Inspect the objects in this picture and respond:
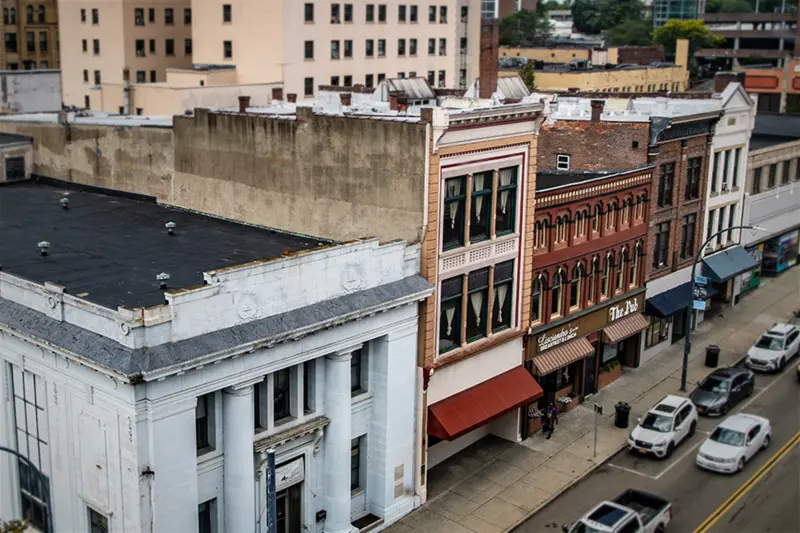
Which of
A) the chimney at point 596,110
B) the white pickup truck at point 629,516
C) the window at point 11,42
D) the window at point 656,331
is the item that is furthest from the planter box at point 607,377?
the window at point 11,42

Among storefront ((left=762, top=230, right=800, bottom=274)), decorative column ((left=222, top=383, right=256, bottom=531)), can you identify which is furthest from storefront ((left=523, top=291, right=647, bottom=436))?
storefront ((left=762, top=230, right=800, bottom=274))

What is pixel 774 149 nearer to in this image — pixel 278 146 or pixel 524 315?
pixel 524 315

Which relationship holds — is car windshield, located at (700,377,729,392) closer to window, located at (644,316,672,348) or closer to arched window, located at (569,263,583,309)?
window, located at (644,316,672,348)

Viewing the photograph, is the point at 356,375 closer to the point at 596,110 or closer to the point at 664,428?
the point at 664,428

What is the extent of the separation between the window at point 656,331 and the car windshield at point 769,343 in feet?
14.7

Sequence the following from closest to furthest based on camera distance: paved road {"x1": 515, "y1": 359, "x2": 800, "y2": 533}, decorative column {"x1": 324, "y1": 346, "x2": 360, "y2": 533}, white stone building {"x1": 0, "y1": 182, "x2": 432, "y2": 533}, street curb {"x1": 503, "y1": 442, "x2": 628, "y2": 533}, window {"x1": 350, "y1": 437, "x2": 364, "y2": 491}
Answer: white stone building {"x1": 0, "y1": 182, "x2": 432, "y2": 533} < decorative column {"x1": 324, "y1": 346, "x2": 360, "y2": 533} < window {"x1": 350, "y1": 437, "x2": 364, "y2": 491} < street curb {"x1": 503, "y1": 442, "x2": 628, "y2": 533} < paved road {"x1": 515, "y1": 359, "x2": 800, "y2": 533}

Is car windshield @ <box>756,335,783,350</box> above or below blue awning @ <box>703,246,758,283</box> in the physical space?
below

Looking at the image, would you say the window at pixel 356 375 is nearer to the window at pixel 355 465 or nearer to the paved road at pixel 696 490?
the window at pixel 355 465

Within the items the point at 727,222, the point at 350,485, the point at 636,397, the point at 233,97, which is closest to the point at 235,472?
the point at 350,485

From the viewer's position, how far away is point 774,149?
6312cm

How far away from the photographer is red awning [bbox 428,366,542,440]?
35219 millimetres

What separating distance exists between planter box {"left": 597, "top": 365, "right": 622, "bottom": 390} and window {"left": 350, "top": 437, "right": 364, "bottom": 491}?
53.2 feet

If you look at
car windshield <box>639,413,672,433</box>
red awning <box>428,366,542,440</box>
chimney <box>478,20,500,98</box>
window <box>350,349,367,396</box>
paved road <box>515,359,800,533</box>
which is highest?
chimney <box>478,20,500,98</box>

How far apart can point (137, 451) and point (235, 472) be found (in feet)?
11.7
